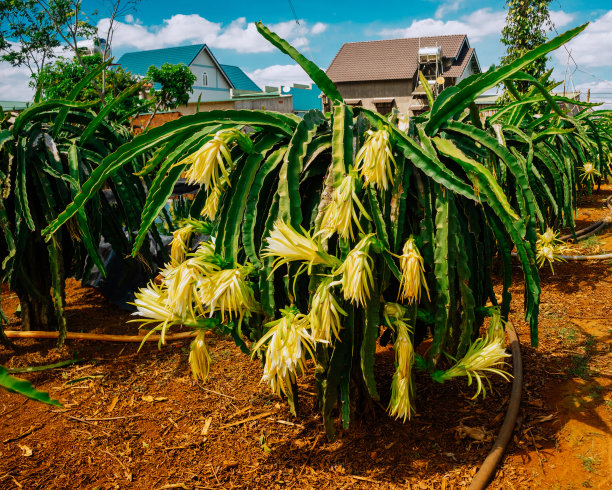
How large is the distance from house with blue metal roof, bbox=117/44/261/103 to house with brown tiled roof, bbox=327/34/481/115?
288 inches

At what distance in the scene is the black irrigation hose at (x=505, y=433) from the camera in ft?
5.63

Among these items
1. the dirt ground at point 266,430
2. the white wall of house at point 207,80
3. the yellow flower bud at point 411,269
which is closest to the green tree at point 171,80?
the dirt ground at point 266,430

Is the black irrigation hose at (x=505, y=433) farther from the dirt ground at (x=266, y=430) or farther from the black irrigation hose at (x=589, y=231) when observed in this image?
the black irrigation hose at (x=589, y=231)

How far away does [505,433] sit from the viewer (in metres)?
1.92

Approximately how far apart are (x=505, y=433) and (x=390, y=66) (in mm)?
24413

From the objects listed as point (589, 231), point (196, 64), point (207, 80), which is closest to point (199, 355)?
point (589, 231)

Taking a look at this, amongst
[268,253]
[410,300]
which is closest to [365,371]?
[410,300]

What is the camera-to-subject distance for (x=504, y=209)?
155 cm

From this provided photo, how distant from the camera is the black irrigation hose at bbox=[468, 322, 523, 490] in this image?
1716 millimetres

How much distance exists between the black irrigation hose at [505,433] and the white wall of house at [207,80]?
26743 millimetres

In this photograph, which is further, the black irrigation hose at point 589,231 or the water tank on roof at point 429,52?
the water tank on roof at point 429,52

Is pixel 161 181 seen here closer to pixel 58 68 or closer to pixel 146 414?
pixel 146 414

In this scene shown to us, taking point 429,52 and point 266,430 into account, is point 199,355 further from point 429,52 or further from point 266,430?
point 429,52

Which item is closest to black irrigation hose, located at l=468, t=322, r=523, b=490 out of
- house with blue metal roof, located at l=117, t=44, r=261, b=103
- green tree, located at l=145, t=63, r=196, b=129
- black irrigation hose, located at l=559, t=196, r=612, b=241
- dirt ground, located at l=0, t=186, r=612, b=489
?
dirt ground, located at l=0, t=186, r=612, b=489
